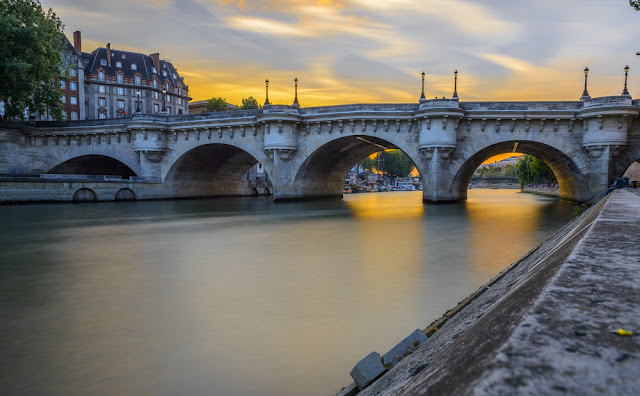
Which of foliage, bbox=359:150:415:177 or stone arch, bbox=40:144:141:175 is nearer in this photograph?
stone arch, bbox=40:144:141:175

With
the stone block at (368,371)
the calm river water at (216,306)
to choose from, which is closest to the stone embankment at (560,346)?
the stone block at (368,371)

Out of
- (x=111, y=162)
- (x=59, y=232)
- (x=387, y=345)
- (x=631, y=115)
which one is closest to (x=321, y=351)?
(x=387, y=345)

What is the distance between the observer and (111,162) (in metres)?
40.7

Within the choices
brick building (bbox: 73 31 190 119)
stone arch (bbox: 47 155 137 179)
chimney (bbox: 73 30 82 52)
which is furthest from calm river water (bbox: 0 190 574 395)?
chimney (bbox: 73 30 82 52)

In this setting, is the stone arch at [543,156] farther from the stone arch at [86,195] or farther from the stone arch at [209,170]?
the stone arch at [86,195]

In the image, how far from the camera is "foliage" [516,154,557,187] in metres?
59.3

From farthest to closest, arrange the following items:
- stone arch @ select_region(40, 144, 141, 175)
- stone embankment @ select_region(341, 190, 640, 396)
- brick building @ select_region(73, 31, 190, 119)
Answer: brick building @ select_region(73, 31, 190, 119)
stone arch @ select_region(40, 144, 141, 175)
stone embankment @ select_region(341, 190, 640, 396)

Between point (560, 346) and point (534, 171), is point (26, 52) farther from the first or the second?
point (534, 171)

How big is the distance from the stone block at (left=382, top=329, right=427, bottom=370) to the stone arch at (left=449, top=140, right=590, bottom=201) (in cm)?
2522

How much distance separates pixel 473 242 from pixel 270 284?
7.94 meters

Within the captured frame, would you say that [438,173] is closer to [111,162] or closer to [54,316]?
[54,316]

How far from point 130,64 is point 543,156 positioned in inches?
2563

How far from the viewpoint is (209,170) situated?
4144 cm

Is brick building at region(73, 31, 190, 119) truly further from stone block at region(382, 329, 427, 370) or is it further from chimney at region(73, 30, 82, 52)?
stone block at region(382, 329, 427, 370)
